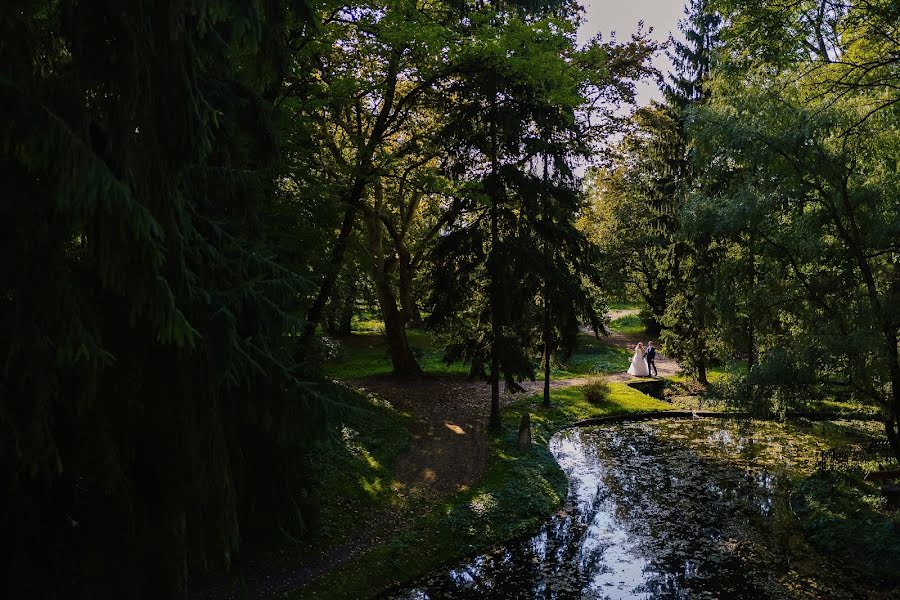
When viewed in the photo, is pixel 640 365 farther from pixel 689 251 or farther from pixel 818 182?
pixel 818 182

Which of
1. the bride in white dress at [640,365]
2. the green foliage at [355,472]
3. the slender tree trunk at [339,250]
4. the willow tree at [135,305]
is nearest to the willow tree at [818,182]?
the slender tree trunk at [339,250]

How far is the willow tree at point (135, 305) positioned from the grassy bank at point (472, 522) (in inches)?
119

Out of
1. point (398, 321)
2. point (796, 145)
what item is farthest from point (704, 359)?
point (796, 145)

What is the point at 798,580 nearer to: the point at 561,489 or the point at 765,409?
the point at 765,409

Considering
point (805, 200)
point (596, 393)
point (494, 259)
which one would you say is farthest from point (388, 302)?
point (805, 200)

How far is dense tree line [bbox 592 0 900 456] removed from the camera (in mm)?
11172

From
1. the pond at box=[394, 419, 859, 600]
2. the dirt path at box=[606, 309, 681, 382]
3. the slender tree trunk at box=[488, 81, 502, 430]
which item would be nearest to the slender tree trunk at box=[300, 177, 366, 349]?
the slender tree trunk at box=[488, 81, 502, 430]

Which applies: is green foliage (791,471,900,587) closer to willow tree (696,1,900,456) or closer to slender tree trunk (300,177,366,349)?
willow tree (696,1,900,456)

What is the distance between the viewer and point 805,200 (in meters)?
12.9

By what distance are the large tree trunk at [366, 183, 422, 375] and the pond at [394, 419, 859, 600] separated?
7.24 meters

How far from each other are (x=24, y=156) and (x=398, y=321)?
19346 millimetres

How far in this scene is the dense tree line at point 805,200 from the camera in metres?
11.2

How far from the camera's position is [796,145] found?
12219 mm

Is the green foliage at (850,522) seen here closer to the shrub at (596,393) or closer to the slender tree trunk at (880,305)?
the slender tree trunk at (880,305)
